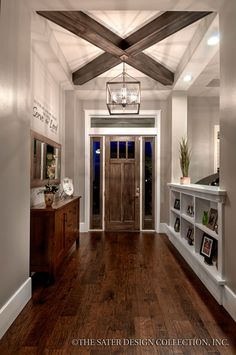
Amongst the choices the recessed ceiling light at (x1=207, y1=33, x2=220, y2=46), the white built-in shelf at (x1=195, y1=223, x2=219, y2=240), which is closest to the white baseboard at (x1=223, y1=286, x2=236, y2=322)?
the white built-in shelf at (x1=195, y1=223, x2=219, y2=240)

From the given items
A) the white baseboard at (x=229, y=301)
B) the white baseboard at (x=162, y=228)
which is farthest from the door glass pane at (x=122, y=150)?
the white baseboard at (x=229, y=301)

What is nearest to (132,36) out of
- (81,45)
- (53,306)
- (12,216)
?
(81,45)

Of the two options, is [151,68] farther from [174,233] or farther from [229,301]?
[229,301]

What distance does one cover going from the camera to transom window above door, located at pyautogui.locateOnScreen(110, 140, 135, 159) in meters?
6.06

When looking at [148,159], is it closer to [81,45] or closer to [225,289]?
[81,45]

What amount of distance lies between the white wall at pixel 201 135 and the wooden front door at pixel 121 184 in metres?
1.34

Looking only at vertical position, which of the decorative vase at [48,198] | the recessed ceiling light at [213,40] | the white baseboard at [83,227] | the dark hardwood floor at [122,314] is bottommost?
the dark hardwood floor at [122,314]

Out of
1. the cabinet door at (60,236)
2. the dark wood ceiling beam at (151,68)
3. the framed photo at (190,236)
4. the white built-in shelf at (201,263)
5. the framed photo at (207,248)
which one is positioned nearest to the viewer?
the white built-in shelf at (201,263)

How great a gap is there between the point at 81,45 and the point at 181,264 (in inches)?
148

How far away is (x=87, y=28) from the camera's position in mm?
3623

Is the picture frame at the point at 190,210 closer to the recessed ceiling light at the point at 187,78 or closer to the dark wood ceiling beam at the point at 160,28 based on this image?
the recessed ceiling light at the point at 187,78

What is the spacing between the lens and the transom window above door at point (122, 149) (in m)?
6.06

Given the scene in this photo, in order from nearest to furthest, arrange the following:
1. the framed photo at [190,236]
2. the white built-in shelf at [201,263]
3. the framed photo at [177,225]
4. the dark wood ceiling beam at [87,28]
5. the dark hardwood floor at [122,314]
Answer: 1. the dark hardwood floor at [122,314]
2. the white built-in shelf at [201,263]
3. the dark wood ceiling beam at [87,28]
4. the framed photo at [190,236]
5. the framed photo at [177,225]

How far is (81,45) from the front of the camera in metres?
4.28
